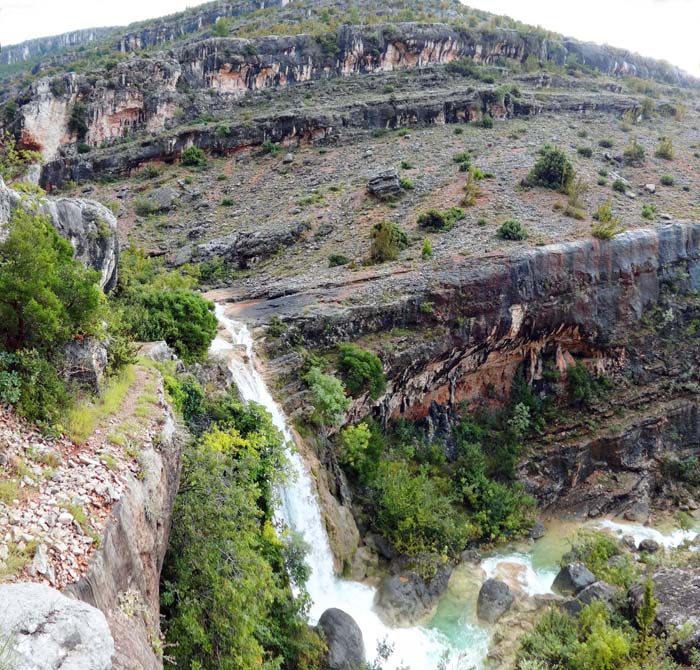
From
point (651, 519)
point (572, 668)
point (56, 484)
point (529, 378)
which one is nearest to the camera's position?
point (56, 484)

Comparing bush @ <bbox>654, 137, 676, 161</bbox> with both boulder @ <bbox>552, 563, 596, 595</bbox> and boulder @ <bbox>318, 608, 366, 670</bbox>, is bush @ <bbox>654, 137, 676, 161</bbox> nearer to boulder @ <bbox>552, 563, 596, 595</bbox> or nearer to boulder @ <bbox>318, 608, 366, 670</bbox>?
boulder @ <bbox>552, 563, 596, 595</bbox>

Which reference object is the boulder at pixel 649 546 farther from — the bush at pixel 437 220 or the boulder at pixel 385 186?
the boulder at pixel 385 186

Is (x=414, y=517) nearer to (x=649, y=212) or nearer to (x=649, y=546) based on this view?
(x=649, y=546)

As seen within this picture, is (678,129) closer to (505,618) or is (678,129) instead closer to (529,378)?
(529,378)

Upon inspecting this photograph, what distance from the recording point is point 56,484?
263 inches

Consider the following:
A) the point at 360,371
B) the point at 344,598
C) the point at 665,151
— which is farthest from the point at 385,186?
the point at 344,598

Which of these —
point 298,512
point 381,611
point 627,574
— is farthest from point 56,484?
point 627,574

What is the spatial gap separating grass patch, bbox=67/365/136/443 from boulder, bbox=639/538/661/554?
19.0 m

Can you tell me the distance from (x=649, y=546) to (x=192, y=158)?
3693 centimetres

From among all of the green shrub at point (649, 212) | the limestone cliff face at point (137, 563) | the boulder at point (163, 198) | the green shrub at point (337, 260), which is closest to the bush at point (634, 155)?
the green shrub at point (649, 212)

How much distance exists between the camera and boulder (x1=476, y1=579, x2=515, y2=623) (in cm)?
1486

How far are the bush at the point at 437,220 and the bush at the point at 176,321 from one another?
49.6 feet

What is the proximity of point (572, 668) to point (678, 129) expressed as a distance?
49.2 m

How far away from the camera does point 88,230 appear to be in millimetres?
14000
